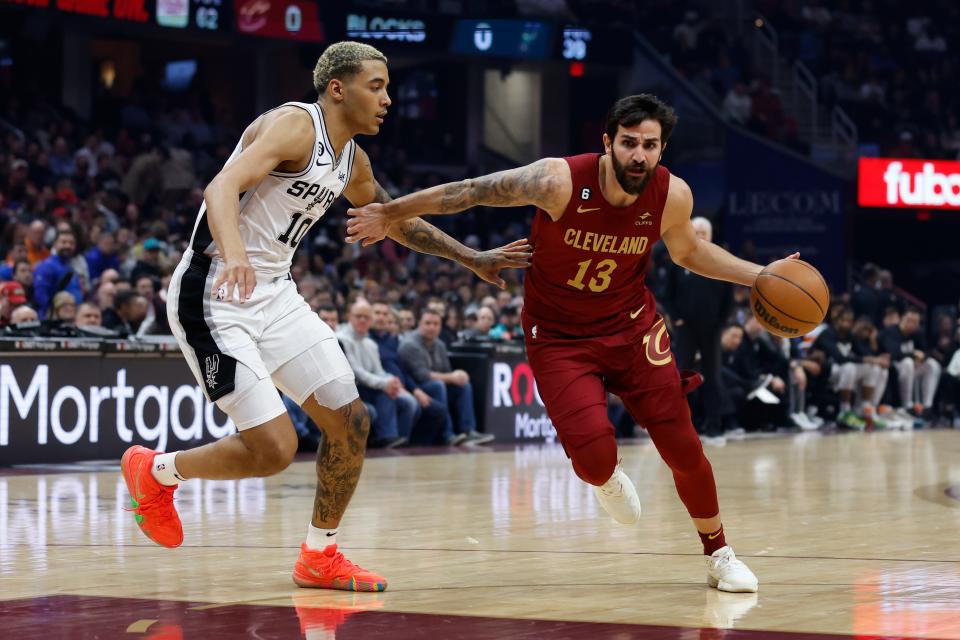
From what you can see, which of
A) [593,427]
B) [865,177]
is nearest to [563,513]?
[593,427]

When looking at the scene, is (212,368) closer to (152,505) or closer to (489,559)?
(152,505)

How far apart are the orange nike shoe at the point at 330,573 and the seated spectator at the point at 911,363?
15845 mm

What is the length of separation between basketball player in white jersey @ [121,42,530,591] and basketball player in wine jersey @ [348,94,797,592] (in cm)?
33

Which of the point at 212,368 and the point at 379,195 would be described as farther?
the point at 379,195

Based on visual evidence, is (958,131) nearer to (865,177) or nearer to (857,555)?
(865,177)

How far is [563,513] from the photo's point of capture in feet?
29.9

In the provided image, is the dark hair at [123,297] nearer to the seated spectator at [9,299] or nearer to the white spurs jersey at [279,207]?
the seated spectator at [9,299]

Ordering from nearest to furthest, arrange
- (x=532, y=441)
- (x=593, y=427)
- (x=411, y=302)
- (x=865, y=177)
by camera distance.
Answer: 1. (x=593, y=427)
2. (x=532, y=441)
3. (x=411, y=302)
4. (x=865, y=177)

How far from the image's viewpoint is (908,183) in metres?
26.5

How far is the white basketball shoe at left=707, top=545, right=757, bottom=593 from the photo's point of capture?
5.89m

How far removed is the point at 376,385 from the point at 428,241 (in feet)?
24.2

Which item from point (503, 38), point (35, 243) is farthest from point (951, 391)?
point (35, 243)

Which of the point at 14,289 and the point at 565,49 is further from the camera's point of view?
the point at 565,49

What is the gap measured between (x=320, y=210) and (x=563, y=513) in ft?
11.6
